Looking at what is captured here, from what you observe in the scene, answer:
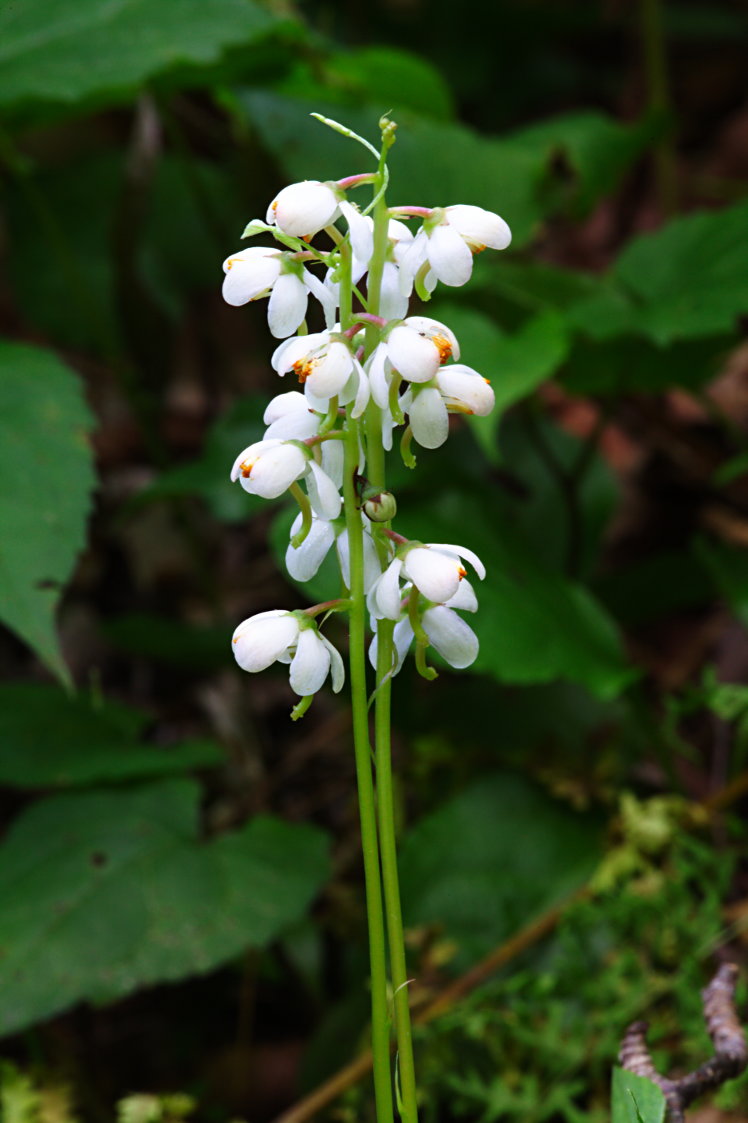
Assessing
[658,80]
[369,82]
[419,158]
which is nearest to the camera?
[419,158]

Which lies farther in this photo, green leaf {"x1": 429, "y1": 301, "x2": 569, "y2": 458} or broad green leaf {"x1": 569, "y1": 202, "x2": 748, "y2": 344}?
broad green leaf {"x1": 569, "y1": 202, "x2": 748, "y2": 344}

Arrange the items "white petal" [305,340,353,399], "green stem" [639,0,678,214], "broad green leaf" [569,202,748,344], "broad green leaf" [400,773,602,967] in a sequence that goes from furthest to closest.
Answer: "green stem" [639,0,678,214] < "broad green leaf" [569,202,748,344] < "broad green leaf" [400,773,602,967] < "white petal" [305,340,353,399]

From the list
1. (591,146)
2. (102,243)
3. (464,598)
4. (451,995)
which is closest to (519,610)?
(451,995)

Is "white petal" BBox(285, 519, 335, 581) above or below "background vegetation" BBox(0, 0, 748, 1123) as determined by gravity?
below

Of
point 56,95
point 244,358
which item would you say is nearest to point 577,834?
point 56,95

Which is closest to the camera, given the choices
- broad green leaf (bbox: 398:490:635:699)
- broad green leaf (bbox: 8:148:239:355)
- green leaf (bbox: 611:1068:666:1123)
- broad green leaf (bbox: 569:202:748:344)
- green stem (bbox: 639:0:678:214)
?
green leaf (bbox: 611:1068:666:1123)

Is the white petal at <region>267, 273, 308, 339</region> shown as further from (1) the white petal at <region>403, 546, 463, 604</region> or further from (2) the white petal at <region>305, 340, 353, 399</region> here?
(1) the white petal at <region>403, 546, 463, 604</region>

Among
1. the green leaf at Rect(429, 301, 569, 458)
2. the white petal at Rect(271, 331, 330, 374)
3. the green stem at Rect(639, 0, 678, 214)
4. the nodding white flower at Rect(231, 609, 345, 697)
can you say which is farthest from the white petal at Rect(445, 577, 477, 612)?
the green stem at Rect(639, 0, 678, 214)

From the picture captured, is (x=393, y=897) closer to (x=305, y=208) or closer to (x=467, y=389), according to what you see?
(x=467, y=389)
